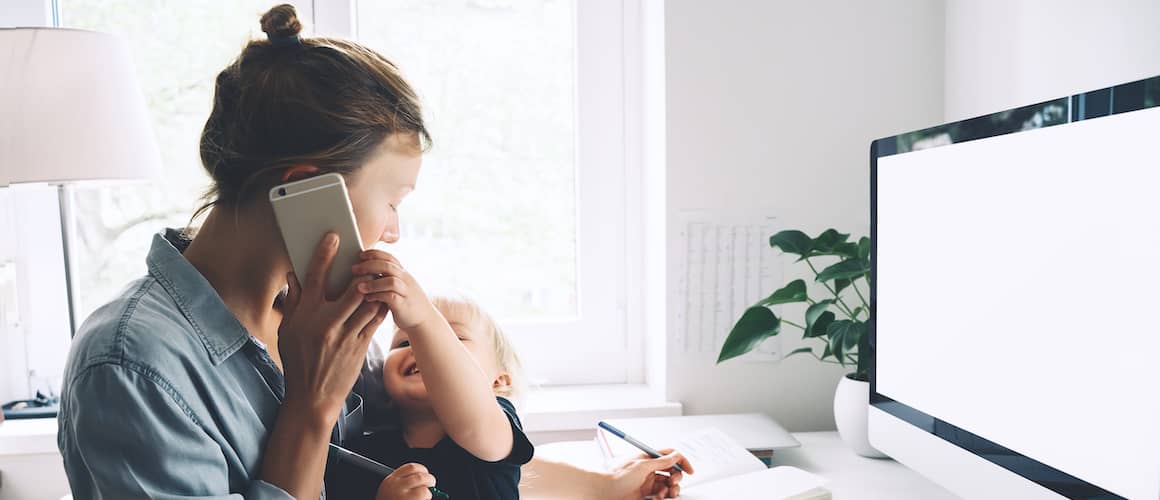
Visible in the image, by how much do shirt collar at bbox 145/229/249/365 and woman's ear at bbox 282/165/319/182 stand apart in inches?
5.1

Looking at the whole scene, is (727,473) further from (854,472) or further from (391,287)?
(391,287)

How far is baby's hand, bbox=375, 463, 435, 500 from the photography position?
0.81 meters

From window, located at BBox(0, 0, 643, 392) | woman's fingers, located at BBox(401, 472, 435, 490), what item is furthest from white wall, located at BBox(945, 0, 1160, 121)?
woman's fingers, located at BBox(401, 472, 435, 490)

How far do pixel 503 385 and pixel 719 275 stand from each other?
1.84 ft

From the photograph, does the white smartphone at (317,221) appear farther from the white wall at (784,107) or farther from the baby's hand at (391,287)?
the white wall at (784,107)

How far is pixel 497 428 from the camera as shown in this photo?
921 mm

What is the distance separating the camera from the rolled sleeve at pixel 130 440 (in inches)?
23.2

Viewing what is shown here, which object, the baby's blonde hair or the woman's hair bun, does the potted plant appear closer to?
the baby's blonde hair

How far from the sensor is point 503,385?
113 centimetres

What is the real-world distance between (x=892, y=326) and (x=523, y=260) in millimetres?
902

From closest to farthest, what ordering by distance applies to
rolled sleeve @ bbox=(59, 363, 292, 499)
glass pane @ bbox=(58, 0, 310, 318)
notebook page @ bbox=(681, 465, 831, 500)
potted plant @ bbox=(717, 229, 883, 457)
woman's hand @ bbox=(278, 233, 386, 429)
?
rolled sleeve @ bbox=(59, 363, 292, 499) < woman's hand @ bbox=(278, 233, 386, 429) < notebook page @ bbox=(681, 465, 831, 500) < potted plant @ bbox=(717, 229, 883, 457) < glass pane @ bbox=(58, 0, 310, 318)

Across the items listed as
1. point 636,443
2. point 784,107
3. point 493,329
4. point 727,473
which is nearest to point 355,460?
point 493,329

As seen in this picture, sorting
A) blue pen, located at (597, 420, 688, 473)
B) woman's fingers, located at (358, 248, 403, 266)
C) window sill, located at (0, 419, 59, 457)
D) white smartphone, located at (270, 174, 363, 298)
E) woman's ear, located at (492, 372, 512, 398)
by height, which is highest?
white smartphone, located at (270, 174, 363, 298)

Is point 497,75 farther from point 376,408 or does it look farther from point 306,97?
point 306,97
